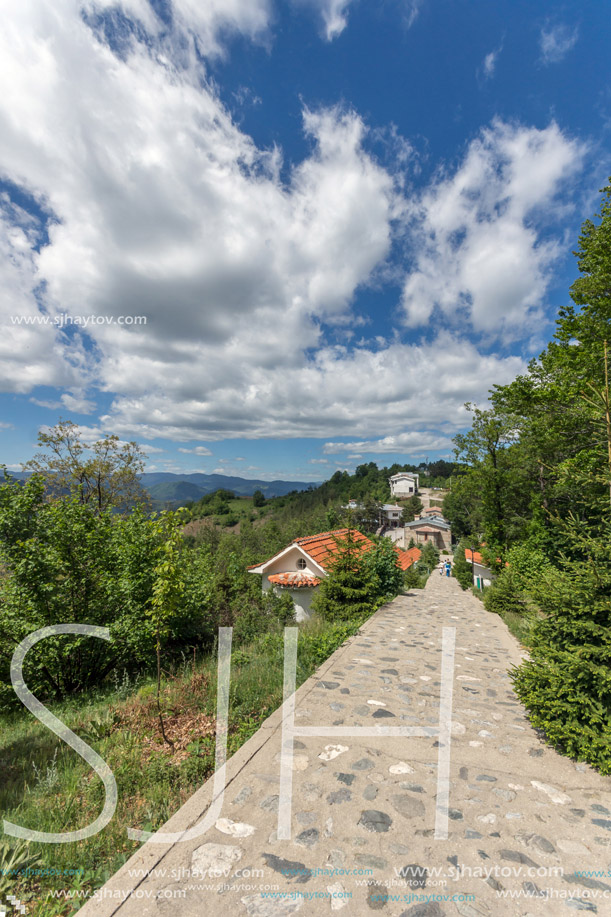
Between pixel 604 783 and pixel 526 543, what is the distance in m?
12.4

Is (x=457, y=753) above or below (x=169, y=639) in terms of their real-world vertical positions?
above

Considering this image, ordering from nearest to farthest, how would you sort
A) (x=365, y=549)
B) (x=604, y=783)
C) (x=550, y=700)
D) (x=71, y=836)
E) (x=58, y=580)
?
(x=71, y=836) → (x=604, y=783) → (x=550, y=700) → (x=58, y=580) → (x=365, y=549)

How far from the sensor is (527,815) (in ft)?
9.45

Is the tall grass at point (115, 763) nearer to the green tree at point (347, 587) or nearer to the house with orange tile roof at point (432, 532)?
the green tree at point (347, 587)

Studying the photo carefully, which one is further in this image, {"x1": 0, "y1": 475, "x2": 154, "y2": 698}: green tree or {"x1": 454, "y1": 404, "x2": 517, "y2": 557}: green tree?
{"x1": 454, "y1": 404, "x2": 517, "y2": 557}: green tree

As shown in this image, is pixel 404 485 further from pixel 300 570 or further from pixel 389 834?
pixel 389 834

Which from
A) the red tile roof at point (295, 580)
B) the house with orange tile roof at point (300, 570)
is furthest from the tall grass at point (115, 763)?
the red tile roof at point (295, 580)

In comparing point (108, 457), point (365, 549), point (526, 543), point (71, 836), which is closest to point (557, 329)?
point (526, 543)

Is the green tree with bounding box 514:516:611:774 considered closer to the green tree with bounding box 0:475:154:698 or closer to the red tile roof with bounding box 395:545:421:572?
the green tree with bounding box 0:475:154:698

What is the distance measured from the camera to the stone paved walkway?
2199 mm

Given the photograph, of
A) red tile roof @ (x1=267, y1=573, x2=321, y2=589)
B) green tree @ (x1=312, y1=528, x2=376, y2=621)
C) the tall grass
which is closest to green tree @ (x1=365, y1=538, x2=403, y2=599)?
green tree @ (x1=312, y1=528, x2=376, y2=621)

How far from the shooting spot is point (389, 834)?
2.68 m

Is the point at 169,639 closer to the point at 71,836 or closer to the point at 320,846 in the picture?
the point at 71,836

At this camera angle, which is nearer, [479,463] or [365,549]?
[365,549]
